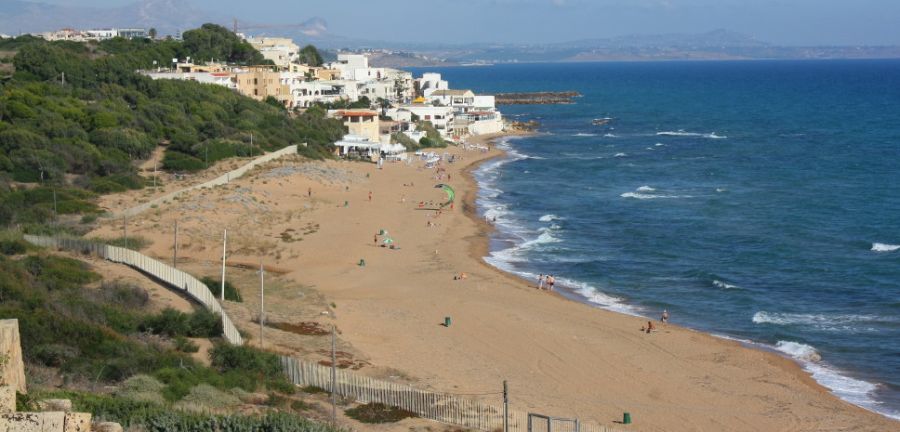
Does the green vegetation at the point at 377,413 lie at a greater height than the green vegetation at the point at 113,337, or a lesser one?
lesser

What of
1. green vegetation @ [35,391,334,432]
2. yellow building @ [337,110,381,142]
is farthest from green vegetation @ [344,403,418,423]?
yellow building @ [337,110,381,142]

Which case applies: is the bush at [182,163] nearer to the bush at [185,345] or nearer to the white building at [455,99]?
the bush at [185,345]

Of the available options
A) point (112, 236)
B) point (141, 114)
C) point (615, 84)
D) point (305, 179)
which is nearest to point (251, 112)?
point (141, 114)

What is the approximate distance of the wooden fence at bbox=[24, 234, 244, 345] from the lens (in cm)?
2040

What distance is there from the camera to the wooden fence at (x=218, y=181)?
34938 millimetres

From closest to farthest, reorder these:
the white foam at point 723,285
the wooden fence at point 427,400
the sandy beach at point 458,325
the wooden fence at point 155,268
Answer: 1. the wooden fence at point 427,400
2. the sandy beach at point 458,325
3. the wooden fence at point 155,268
4. the white foam at point 723,285

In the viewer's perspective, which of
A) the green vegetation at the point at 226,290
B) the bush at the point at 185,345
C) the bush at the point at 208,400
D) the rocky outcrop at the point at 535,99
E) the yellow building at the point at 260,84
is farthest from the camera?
the rocky outcrop at the point at 535,99

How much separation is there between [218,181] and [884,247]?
25.5 meters

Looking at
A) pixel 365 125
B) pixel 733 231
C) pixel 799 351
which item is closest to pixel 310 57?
pixel 365 125

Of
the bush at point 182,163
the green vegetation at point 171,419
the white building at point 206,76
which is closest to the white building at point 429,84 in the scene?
the white building at point 206,76

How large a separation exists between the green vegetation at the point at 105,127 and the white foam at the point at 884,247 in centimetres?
2677

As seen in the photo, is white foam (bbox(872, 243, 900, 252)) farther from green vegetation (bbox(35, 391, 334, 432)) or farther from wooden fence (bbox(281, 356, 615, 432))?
green vegetation (bbox(35, 391, 334, 432))

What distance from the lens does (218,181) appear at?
42000mm

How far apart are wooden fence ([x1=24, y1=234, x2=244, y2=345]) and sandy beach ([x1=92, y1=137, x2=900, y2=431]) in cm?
80
